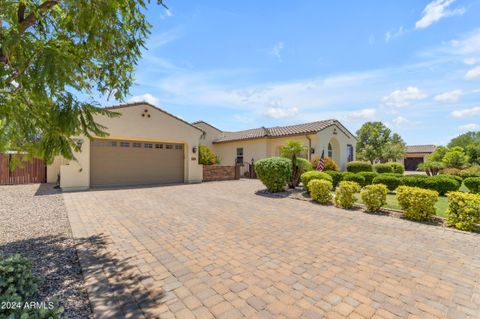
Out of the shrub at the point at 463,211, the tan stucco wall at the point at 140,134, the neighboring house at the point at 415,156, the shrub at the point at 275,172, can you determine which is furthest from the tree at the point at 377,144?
the shrub at the point at 463,211

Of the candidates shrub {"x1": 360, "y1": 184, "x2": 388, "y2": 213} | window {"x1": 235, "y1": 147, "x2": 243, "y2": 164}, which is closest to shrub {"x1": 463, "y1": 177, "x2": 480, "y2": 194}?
shrub {"x1": 360, "y1": 184, "x2": 388, "y2": 213}

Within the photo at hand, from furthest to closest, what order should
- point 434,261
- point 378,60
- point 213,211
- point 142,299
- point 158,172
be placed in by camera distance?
point 158,172 → point 378,60 → point 213,211 → point 434,261 → point 142,299

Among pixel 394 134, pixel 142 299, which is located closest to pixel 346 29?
pixel 142 299

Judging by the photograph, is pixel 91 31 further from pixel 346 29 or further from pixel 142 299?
pixel 346 29

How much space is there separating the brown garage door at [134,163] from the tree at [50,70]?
10.2 metres

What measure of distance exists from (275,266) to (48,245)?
4.75 metres

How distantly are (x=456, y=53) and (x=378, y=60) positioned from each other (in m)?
3.01

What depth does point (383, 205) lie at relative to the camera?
27.0ft

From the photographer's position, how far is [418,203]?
22.6 feet

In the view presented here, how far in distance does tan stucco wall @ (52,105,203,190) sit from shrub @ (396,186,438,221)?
41.9ft

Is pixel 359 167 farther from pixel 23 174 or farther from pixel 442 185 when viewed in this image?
pixel 23 174

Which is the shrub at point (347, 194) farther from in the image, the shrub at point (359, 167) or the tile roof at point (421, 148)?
the tile roof at point (421, 148)

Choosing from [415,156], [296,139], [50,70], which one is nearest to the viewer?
[50,70]

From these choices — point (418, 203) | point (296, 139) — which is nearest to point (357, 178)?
point (418, 203)
